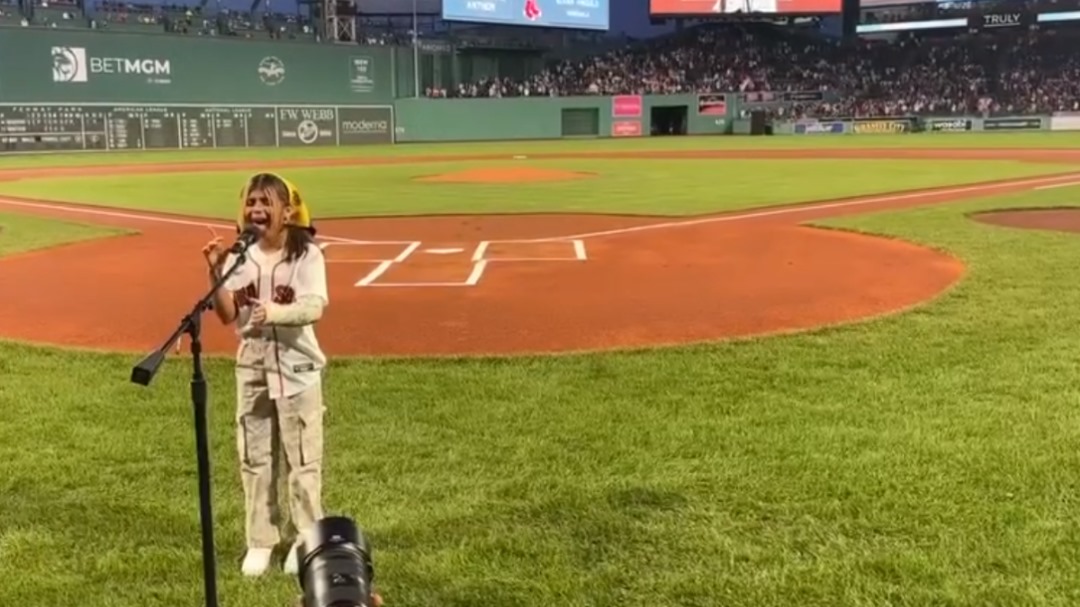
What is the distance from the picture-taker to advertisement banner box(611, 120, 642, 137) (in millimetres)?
58478

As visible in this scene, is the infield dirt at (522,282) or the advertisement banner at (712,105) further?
the advertisement banner at (712,105)

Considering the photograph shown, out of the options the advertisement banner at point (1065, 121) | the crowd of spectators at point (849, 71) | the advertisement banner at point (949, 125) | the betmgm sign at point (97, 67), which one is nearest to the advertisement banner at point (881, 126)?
the advertisement banner at point (949, 125)

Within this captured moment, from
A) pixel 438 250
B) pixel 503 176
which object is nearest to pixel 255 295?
pixel 438 250

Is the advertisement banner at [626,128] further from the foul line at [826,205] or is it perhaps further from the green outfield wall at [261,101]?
the foul line at [826,205]

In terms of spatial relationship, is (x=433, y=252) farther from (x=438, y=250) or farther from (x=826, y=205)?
(x=826, y=205)

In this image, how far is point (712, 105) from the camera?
197ft

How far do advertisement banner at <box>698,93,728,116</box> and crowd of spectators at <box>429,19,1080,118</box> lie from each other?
3.62 metres

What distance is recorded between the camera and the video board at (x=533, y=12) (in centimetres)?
5612

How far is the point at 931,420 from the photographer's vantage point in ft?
19.5

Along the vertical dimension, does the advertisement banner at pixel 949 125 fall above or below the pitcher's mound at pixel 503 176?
above

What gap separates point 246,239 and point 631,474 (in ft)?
8.40

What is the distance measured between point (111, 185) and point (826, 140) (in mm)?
33048

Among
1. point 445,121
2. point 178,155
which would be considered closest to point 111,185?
point 178,155

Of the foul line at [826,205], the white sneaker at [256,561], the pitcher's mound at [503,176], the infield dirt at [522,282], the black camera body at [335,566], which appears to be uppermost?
the black camera body at [335,566]
